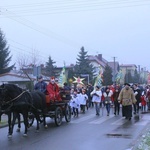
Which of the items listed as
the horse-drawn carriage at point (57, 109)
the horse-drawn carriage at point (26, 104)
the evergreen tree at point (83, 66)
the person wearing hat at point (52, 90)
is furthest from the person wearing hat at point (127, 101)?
the evergreen tree at point (83, 66)

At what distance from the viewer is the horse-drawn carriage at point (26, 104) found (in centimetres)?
1200

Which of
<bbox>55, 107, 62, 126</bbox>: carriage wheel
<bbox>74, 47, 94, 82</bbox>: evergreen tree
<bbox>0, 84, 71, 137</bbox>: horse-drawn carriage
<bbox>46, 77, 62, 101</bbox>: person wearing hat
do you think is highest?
<bbox>74, 47, 94, 82</bbox>: evergreen tree

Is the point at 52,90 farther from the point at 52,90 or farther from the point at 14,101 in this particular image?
the point at 14,101

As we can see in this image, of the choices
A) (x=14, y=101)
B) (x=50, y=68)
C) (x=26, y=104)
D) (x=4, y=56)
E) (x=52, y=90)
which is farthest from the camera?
(x=50, y=68)

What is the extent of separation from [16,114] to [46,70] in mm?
63422

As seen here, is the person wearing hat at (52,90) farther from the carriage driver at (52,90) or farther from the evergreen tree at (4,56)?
the evergreen tree at (4,56)

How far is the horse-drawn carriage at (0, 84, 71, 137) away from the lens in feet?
39.4

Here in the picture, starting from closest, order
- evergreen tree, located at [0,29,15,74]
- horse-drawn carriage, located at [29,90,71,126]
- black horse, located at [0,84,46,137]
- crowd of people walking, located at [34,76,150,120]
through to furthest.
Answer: black horse, located at [0,84,46,137] → horse-drawn carriage, located at [29,90,71,126] → crowd of people walking, located at [34,76,150,120] → evergreen tree, located at [0,29,15,74]

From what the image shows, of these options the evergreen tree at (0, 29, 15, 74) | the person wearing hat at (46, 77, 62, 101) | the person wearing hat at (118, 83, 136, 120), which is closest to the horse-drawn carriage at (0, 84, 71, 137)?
the person wearing hat at (46, 77, 62, 101)

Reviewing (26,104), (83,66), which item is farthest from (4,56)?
(26,104)

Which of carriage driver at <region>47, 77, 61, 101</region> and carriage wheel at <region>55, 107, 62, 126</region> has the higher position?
carriage driver at <region>47, 77, 61, 101</region>

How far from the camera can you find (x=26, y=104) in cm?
1230

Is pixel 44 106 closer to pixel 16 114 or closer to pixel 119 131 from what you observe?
pixel 16 114

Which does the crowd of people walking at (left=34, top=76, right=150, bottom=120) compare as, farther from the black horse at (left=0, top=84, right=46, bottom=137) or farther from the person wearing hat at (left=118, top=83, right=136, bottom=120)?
the black horse at (left=0, top=84, right=46, bottom=137)
